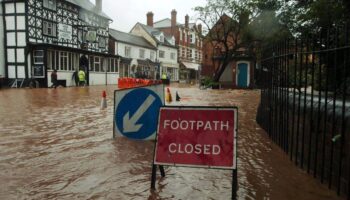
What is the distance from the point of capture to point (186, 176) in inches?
198

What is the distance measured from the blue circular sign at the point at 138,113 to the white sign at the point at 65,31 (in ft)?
103

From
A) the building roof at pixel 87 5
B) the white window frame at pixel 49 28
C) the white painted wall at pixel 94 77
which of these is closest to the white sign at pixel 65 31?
the white window frame at pixel 49 28

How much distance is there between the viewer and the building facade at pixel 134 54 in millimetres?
48969

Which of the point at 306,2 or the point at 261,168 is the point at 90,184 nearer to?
the point at 261,168

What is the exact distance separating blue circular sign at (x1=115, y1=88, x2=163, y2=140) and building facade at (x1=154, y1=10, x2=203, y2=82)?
6119 centimetres

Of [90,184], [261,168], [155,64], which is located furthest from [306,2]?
[155,64]

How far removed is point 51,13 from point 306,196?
112 ft

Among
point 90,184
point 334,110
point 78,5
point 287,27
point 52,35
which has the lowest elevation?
point 90,184

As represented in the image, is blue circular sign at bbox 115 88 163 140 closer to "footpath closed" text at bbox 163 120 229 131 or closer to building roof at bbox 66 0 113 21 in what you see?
"footpath closed" text at bbox 163 120 229 131

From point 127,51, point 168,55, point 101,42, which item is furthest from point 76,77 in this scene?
point 168,55

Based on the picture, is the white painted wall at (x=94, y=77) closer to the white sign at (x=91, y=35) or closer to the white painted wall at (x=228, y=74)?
the white sign at (x=91, y=35)

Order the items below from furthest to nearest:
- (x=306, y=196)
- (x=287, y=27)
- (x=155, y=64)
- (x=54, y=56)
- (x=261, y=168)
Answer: (x=155, y=64), (x=54, y=56), (x=287, y=27), (x=261, y=168), (x=306, y=196)

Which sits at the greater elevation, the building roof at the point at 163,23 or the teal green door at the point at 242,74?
the building roof at the point at 163,23

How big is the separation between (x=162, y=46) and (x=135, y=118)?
2244 inches
